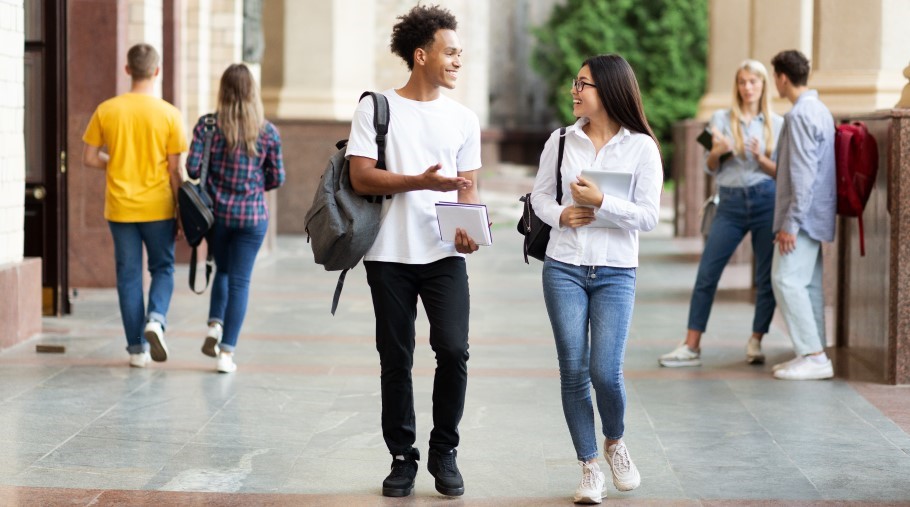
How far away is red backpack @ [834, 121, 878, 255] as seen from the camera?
864cm

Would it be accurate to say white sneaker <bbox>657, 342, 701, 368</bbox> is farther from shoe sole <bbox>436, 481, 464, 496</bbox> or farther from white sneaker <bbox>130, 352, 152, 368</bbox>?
shoe sole <bbox>436, 481, 464, 496</bbox>

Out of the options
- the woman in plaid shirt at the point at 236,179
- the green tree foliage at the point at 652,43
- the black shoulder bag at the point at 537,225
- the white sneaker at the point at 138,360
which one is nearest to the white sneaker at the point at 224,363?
the woman in plaid shirt at the point at 236,179

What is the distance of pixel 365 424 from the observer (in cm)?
736

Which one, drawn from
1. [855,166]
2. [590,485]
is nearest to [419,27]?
[590,485]

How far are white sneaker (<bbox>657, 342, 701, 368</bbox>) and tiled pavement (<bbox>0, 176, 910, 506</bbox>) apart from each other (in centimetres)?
15

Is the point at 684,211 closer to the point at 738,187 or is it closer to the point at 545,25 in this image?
the point at 738,187

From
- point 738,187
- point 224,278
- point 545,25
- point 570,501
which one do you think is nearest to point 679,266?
point 738,187

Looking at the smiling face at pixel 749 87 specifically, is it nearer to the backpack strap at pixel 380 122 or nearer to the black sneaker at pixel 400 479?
the backpack strap at pixel 380 122

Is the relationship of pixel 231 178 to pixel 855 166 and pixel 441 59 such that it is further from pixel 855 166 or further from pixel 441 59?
pixel 855 166

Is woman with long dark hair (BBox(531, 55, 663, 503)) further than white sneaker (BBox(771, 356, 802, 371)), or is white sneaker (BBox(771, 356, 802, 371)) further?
white sneaker (BBox(771, 356, 802, 371))

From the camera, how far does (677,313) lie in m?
12.1

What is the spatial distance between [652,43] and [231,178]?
31.4 metres

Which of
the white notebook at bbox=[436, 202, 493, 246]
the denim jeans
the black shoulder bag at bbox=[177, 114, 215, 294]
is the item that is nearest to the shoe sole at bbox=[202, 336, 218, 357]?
the denim jeans

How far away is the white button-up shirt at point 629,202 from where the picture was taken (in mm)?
5684
